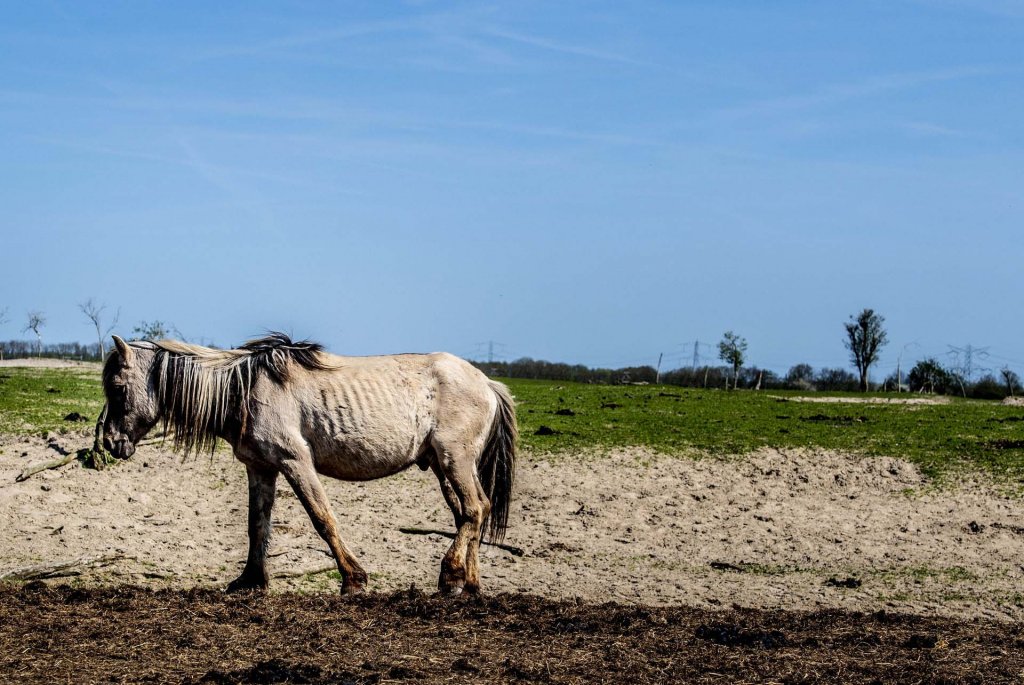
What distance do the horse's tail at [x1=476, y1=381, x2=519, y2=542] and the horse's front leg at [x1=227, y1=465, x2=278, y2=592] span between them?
2.01 metres

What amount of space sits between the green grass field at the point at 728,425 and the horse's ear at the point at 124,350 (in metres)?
7.75

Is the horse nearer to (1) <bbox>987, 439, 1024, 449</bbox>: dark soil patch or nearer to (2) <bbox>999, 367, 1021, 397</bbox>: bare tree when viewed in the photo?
(1) <bbox>987, 439, 1024, 449</bbox>: dark soil patch

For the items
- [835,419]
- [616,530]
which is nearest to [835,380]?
[835,419]

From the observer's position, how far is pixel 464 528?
31.5 ft

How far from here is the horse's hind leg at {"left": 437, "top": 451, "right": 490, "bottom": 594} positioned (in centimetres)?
945

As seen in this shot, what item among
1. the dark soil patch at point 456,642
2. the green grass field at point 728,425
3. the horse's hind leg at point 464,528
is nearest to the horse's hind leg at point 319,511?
the dark soil patch at point 456,642

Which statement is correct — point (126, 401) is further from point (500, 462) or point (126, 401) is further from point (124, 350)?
point (500, 462)

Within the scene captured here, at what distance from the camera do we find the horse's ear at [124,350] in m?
9.38

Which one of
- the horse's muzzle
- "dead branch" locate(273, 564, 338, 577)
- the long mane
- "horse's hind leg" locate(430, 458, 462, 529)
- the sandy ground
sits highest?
the long mane

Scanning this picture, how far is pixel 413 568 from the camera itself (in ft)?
38.6

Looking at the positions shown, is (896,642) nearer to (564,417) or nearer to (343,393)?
(343,393)

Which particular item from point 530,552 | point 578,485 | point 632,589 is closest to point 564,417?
point 578,485

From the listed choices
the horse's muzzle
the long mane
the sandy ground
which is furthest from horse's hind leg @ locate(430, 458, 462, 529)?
the horse's muzzle

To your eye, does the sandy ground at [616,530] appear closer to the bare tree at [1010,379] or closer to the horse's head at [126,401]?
the horse's head at [126,401]
